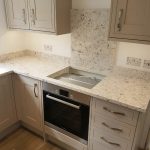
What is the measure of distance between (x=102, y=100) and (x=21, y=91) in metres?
1.11

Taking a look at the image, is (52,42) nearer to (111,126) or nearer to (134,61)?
(134,61)

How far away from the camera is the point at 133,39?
1.43 m

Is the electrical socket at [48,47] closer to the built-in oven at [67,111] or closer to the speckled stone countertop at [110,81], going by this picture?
the speckled stone countertop at [110,81]

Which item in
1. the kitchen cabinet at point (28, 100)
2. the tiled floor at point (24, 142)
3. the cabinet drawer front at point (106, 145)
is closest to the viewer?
the cabinet drawer front at point (106, 145)

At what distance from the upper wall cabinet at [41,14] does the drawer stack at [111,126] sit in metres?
0.95

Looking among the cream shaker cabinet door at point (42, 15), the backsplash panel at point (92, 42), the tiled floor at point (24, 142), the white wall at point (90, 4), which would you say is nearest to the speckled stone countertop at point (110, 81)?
the backsplash panel at point (92, 42)

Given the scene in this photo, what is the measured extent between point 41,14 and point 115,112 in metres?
1.31

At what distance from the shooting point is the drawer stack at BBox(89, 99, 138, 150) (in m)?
1.41

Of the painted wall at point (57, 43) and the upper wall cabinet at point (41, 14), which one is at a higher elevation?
the upper wall cabinet at point (41, 14)

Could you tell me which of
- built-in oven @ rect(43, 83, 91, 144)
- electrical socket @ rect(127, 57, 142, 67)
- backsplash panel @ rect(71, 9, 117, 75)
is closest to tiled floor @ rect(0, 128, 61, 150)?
built-in oven @ rect(43, 83, 91, 144)

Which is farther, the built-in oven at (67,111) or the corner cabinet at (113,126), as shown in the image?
the built-in oven at (67,111)

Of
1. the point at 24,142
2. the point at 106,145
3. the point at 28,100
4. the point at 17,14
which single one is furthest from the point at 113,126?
the point at 17,14

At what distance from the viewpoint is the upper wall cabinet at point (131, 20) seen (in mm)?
1334

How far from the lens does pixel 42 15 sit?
1872 mm
